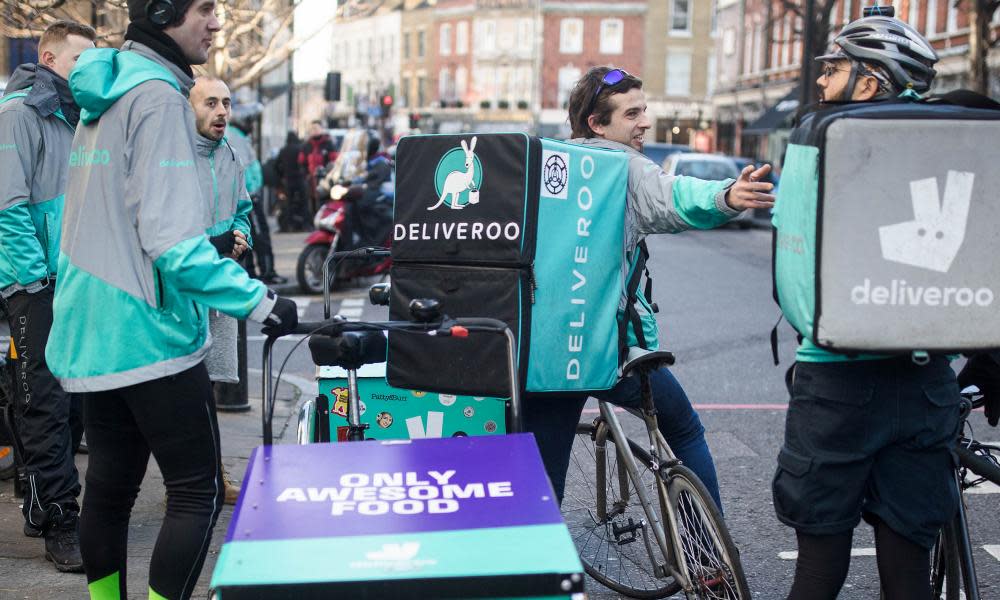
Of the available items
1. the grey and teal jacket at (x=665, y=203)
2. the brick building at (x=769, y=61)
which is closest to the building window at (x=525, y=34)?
the brick building at (x=769, y=61)

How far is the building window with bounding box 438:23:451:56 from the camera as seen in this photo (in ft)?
272

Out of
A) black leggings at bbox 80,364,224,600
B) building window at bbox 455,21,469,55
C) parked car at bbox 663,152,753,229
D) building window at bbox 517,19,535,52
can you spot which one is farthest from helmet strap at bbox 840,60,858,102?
building window at bbox 455,21,469,55

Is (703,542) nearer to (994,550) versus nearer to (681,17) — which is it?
(994,550)

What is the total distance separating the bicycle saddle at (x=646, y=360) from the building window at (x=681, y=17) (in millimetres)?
73301

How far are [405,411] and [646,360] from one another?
1310 millimetres

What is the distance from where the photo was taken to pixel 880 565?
3004mm

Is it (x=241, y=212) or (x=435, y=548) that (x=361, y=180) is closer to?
(x=241, y=212)

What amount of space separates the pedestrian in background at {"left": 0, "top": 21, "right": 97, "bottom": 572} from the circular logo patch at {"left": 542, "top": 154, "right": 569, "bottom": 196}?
192 centimetres

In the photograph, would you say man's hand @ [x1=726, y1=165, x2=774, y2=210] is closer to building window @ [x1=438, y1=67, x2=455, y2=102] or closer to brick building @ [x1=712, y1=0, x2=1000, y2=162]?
brick building @ [x1=712, y1=0, x2=1000, y2=162]

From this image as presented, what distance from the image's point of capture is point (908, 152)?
2.68 metres

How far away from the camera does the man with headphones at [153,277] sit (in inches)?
120

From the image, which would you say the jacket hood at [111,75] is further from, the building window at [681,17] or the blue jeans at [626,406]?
the building window at [681,17]

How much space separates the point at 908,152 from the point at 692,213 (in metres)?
1.00

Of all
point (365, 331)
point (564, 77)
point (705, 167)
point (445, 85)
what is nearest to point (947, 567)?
point (365, 331)
